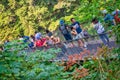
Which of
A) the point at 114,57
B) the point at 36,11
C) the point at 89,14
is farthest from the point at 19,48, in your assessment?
the point at 36,11

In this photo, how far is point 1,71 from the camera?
4.77 meters

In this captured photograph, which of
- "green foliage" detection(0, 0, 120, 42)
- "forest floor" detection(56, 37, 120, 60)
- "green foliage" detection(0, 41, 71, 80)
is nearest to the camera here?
"green foliage" detection(0, 41, 71, 80)

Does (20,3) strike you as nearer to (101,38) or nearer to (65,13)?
(65,13)

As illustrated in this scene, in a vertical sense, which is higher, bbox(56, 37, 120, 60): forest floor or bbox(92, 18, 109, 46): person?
bbox(92, 18, 109, 46): person

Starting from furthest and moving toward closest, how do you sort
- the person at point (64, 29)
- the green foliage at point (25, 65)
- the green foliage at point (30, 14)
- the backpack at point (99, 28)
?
the green foliage at point (30, 14) < the person at point (64, 29) < the backpack at point (99, 28) < the green foliage at point (25, 65)

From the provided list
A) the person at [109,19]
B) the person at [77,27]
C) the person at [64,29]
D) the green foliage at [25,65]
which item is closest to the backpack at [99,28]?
the person at [77,27]

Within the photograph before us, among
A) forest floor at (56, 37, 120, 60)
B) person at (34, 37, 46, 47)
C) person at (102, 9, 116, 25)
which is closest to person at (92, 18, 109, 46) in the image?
forest floor at (56, 37, 120, 60)

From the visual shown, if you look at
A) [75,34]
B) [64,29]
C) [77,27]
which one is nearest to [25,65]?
[77,27]

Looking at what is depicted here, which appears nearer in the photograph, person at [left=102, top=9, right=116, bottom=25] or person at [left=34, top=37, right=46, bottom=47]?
person at [left=102, top=9, right=116, bottom=25]

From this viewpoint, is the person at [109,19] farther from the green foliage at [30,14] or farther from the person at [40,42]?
the green foliage at [30,14]

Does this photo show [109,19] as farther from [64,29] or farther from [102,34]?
[64,29]

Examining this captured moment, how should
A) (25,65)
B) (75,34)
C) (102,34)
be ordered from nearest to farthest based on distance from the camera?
(25,65), (102,34), (75,34)

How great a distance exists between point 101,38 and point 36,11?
95.0 feet

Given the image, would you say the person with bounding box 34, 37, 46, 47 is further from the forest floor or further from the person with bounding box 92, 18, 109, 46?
the person with bounding box 92, 18, 109, 46
